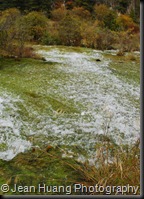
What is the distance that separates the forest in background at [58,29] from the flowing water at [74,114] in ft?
7.55

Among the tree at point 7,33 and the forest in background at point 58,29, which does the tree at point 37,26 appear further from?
the tree at point 7,33

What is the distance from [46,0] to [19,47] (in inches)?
814

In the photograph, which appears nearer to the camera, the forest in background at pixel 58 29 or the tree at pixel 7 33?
the tree at pixel 7 33

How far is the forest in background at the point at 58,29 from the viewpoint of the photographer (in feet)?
29.9

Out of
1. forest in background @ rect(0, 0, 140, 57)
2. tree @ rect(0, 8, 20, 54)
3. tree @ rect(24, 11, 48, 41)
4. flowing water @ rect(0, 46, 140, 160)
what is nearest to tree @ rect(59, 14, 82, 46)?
forest in background @ rect(0, 0, 140, 57)

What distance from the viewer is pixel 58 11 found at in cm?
2550

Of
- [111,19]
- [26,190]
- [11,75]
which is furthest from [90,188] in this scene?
[111,19]

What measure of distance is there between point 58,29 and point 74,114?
39.2 feet

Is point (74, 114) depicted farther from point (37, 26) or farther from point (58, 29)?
point (37, 26)

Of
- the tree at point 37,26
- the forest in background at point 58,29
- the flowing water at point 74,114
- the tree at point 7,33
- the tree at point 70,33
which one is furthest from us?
the tree at point 37,26

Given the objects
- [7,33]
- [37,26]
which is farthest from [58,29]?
[7,33]

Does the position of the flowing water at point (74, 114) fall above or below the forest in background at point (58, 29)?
below

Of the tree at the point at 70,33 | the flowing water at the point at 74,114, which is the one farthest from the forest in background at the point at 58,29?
the flowing water at the point at 74,114

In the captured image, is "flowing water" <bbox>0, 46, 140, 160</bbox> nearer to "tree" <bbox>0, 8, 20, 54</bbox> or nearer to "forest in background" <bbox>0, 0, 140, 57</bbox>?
A: "tree" <bbox>0, 8, 20, 54</bbox>
